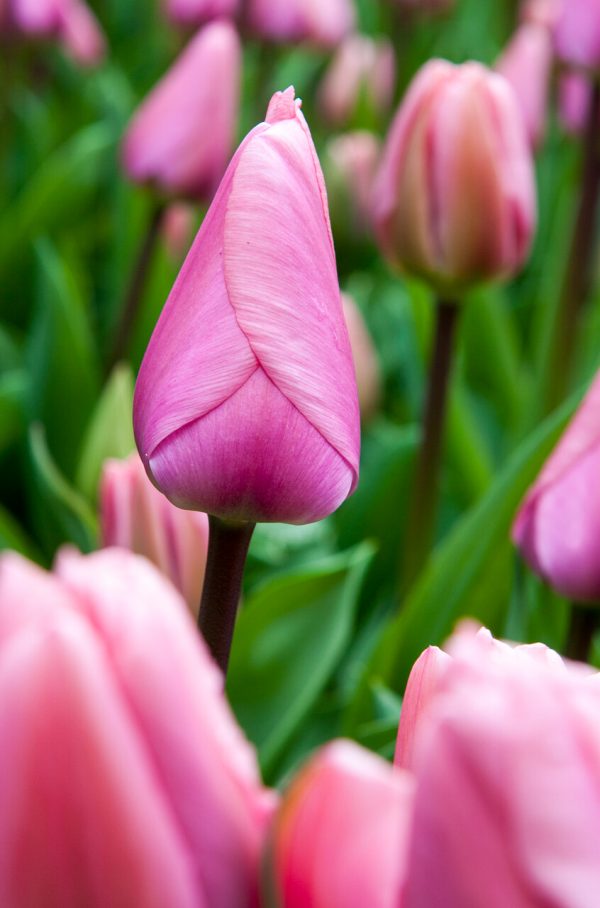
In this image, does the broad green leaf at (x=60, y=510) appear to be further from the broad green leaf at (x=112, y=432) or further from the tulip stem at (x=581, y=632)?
the tulip stem at (x=581, y=632)

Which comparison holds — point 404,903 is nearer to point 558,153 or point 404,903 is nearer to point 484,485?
point 484,485

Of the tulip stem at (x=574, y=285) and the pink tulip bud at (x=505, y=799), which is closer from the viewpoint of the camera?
the pink tulip bud at (x=505, y=799)

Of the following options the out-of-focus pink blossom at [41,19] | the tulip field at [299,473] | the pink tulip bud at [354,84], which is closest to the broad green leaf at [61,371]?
the tulip field at [299,473]

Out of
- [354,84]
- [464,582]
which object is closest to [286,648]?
[464,582]

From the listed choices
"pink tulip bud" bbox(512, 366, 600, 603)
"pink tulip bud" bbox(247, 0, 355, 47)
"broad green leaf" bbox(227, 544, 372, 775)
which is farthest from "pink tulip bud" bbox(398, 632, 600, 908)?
"pink tulip bud" bbox(247, 0, 355, 47)

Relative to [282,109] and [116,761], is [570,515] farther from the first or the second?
[116,761]

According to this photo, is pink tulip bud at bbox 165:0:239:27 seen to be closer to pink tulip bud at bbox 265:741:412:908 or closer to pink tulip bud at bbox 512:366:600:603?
pink tulip bud at bbox 512:366:600:603

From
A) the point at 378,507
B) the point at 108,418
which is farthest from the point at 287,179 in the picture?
the point at 378,507

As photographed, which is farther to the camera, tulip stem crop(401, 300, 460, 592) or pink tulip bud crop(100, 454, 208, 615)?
tulip stem crop(401, 300, 460, 592)
